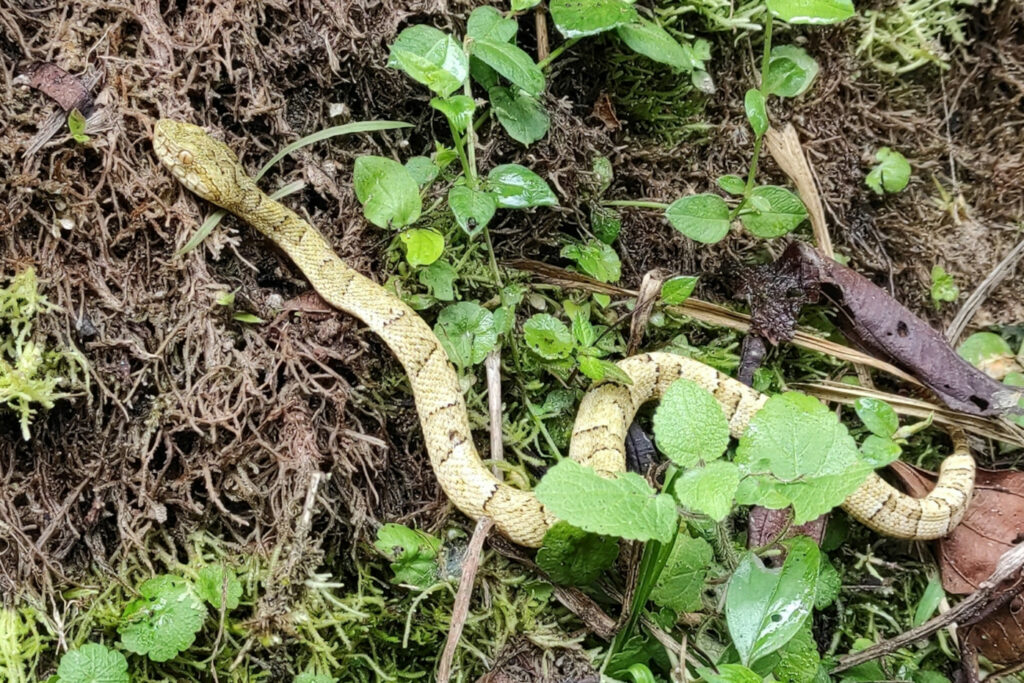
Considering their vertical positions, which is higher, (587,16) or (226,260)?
(587,16)

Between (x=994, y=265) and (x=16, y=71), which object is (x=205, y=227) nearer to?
(x=16, y=71)

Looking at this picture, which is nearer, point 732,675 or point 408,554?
→ point 732,675

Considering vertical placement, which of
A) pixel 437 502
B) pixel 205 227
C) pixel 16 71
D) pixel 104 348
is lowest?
pixel 437 502

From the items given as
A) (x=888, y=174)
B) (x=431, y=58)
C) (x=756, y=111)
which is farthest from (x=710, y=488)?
(x=888, y=174)

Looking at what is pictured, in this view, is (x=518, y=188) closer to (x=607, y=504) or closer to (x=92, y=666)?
(x=607, y=504)

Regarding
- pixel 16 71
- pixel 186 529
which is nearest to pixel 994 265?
pixel 186 529

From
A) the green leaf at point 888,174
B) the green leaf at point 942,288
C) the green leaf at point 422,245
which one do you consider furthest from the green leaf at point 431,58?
the green leaf at point 942,288
